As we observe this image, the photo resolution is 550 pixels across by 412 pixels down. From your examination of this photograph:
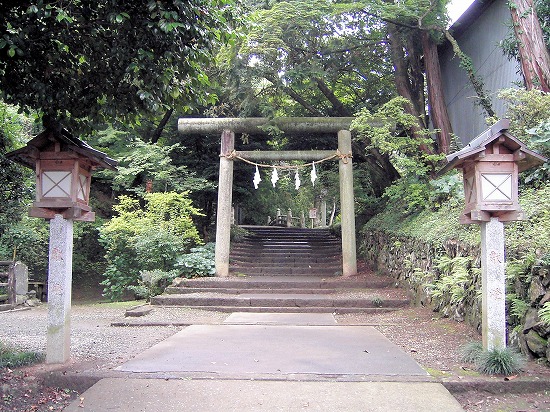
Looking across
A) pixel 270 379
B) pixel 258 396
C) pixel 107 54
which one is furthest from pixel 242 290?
pixel 107 54

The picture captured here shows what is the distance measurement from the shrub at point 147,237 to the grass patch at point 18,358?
6884mm

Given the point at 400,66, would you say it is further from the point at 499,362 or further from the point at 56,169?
the point at 56,169

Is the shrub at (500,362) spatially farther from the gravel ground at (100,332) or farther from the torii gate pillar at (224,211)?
the torii gate pillar at (224,211)

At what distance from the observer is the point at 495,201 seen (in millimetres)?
5160

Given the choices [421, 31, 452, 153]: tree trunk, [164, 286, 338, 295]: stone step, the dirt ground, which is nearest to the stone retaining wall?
the dirt ground

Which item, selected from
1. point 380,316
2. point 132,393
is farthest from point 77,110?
point 380,316

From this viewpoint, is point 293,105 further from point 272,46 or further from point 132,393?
point 132,393

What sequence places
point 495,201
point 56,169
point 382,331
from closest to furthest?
point 495,201
point 56,169
point 382,331

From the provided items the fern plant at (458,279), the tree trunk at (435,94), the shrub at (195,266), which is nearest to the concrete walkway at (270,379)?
the fern plant at (458,279)

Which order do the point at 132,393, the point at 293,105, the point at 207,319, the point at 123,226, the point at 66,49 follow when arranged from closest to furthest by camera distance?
the point at 132,393, the point at 66,49, the point at 207,319, the point at 123,226, the point at 293,105

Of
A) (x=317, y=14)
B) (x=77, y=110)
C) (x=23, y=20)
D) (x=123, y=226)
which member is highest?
(x=317, y=14)

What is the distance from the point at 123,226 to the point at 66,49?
780 centimetres

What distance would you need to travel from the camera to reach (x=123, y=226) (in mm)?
12711

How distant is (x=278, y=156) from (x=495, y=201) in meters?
8.61
